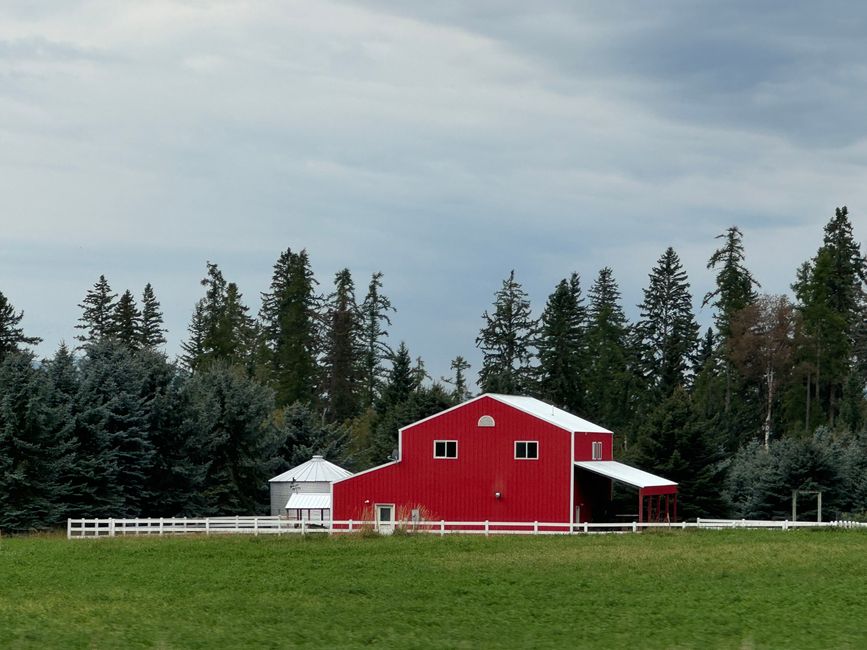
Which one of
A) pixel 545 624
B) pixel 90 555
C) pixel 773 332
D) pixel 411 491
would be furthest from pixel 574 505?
pixel 773 332

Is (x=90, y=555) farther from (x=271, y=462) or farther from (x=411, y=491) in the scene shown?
(x=271, y=462)

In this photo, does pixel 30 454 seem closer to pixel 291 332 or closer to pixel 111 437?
pixel 111 437

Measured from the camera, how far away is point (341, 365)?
111m

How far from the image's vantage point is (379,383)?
113750 millimetres

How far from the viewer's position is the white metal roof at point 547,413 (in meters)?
55.9

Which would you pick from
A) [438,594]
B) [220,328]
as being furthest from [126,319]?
[438,594]

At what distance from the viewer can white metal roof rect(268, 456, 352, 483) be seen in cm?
6531

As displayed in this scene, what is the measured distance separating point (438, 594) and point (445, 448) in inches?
1120

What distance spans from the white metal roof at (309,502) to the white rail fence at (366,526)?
6689 millimetres

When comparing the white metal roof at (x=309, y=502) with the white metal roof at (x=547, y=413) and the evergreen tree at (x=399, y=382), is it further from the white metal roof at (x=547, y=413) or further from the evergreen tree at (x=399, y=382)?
the evergreen tree at (x=399, y=382)

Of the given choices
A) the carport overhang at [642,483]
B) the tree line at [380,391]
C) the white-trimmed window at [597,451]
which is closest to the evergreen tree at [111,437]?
the tree line at [380,391]

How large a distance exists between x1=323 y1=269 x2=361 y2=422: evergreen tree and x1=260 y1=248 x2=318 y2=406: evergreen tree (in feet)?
4.03

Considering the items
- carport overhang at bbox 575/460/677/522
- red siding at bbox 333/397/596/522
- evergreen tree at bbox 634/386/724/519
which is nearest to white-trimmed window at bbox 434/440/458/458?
red siding at bbox 333/397/596/522

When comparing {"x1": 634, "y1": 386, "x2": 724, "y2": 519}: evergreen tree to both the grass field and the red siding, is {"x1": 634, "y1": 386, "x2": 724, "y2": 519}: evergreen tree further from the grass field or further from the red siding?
the grass field
